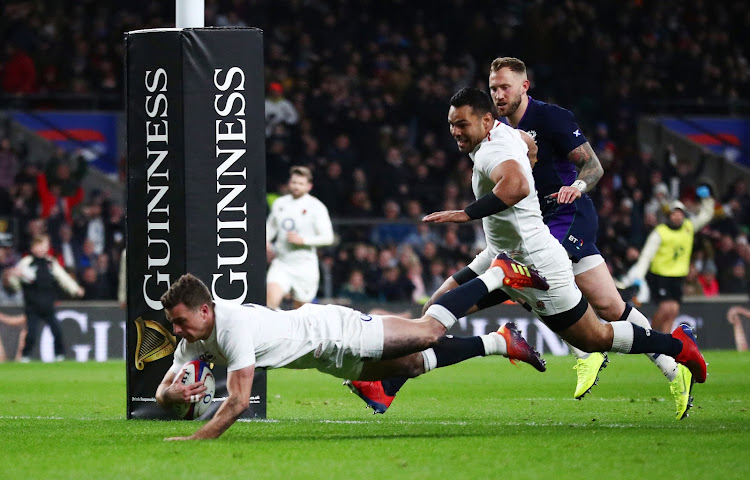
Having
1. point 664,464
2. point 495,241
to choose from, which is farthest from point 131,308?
point 664,464

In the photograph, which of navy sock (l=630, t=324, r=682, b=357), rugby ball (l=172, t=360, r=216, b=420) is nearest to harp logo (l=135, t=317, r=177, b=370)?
rugby ball (l=172, t=360, r=216, b=420)

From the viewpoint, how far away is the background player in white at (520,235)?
805 centimetres

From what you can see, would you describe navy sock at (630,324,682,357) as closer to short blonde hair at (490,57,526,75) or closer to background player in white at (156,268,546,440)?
background player in white at (156,268,546,440)

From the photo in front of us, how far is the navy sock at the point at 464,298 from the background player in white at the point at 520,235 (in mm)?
380

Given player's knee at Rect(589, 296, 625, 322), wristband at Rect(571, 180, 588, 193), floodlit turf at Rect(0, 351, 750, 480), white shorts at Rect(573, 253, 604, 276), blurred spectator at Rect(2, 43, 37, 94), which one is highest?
blurred spectator at Rect(2, 43, 37, 94)

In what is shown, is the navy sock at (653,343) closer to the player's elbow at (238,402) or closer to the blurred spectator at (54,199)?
the player's elbow at (238,402)

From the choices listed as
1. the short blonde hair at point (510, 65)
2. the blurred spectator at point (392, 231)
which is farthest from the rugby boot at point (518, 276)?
the blurred spectator at point (392, 231)

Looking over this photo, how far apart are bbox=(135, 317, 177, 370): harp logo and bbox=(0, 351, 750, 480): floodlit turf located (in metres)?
0.46

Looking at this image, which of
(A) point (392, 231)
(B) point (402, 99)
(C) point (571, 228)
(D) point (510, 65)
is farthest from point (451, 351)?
(B) point (402, 99)

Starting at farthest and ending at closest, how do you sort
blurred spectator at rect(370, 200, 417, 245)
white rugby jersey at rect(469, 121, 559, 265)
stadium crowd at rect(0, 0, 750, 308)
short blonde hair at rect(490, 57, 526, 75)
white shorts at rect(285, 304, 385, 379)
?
blurred spectator at rect(370, 200, 417, 245)
stadium crowd at rect(0, 0, 750, 308)
short blonde hair at rect(490, 57, 526, 75)
white rugby jersey at rect(469, 121, 559, 265)
white shorts at rect(285, 304, 385, 379)

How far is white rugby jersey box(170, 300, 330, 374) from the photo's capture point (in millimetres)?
7484

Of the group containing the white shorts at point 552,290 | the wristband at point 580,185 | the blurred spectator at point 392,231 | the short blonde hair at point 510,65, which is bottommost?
the white shorts at point 552,290

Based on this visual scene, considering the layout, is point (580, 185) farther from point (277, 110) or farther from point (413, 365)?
point (277, 110)

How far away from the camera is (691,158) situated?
82.4 feet
